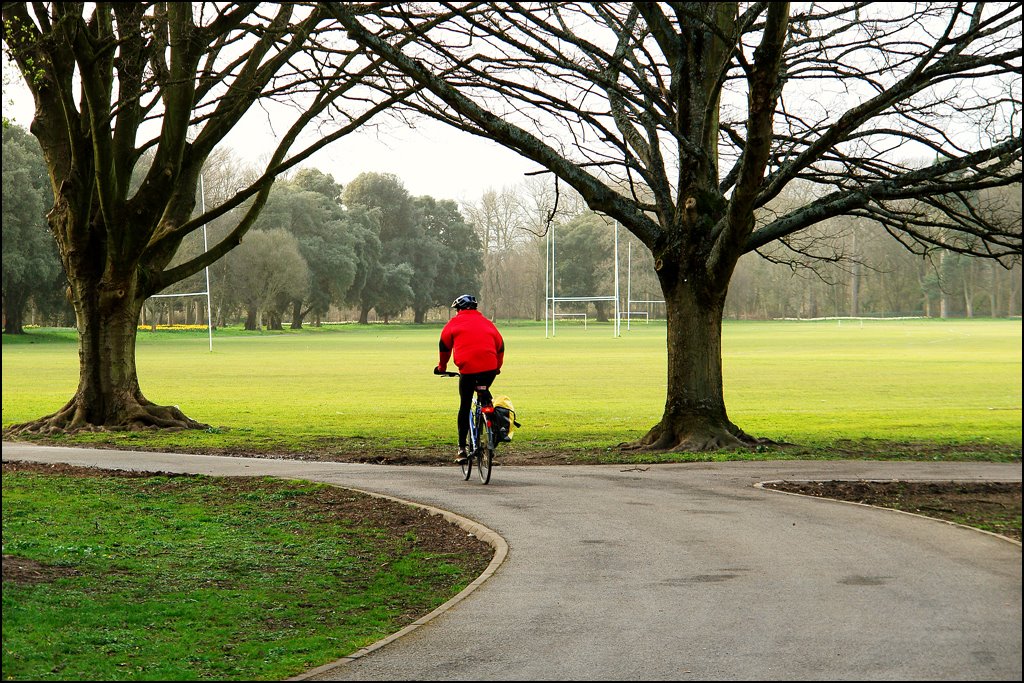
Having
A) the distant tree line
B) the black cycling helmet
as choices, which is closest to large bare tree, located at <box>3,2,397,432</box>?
the black cycling helmet

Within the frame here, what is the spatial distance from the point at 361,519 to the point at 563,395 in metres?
18.2

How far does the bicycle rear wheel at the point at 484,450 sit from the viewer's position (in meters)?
12.8

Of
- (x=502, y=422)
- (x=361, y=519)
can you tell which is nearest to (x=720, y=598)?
(x=361, y=519)

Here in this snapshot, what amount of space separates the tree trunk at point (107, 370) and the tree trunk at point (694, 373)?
9.26 metres

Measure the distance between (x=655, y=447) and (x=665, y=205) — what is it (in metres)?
3.71

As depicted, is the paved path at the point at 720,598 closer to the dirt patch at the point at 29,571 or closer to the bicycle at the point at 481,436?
the bicycle at the point at 481,436

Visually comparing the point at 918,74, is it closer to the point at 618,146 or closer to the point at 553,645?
the point at 618,146

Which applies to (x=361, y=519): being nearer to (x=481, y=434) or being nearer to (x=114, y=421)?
(x=481, y=434)

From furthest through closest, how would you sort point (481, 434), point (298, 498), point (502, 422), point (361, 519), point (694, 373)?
point (694, 373) < point (481, 434) < point (502, 422) < point (298, 498) < point (361, 519)

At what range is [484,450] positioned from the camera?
12883 mm

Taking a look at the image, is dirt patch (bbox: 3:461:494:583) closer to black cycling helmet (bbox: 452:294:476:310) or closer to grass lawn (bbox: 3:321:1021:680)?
grass lawn (bbox: 3:321:1021:680)

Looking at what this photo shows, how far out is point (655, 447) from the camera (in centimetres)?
1638

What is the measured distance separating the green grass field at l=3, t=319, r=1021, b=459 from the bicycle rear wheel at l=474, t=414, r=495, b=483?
4.33 metres

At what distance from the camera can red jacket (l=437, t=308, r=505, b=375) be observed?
12742mm
